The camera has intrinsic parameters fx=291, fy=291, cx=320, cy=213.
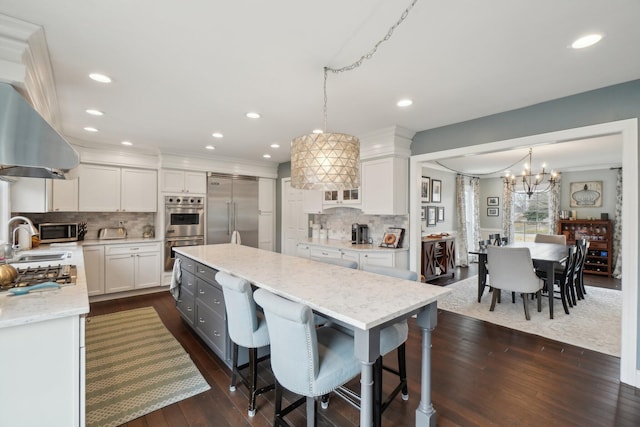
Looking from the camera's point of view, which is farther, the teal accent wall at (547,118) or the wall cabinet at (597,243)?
the wall cabinet at (597,243)

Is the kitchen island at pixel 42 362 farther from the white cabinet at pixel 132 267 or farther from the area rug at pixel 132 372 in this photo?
the white cabinet at pixel 132 267

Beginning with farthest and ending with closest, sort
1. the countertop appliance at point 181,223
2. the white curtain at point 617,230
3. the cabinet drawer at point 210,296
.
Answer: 1. the white curtain at point 617,230
2. the countertop appliance at point 181,223
3. the cabinet drawer at point 210,296

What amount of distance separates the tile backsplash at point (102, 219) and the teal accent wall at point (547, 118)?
16.8 ft

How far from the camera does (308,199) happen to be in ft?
18.4

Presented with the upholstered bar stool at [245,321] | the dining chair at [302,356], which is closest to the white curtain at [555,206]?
the dining chair at [302,356]

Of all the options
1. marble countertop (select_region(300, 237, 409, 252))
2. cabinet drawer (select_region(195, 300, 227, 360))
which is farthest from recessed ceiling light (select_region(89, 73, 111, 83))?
marble countertop (select_region(300, 237, 409, 252))

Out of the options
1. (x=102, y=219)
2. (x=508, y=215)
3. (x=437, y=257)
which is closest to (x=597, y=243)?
(x=508, y=215)

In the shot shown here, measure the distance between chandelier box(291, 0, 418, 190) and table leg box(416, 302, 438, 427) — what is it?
98 centimetres

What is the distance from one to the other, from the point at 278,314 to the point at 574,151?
20.5 feet

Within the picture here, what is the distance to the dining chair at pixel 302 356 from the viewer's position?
148 centimetres

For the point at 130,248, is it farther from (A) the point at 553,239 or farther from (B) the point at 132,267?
(A) the point at 553,239

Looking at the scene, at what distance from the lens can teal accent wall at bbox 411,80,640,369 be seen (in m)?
2.46

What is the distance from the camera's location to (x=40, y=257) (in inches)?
126

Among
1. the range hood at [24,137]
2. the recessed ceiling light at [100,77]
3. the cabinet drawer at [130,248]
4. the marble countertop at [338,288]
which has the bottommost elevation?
the cabinet drawer at [130,248]
